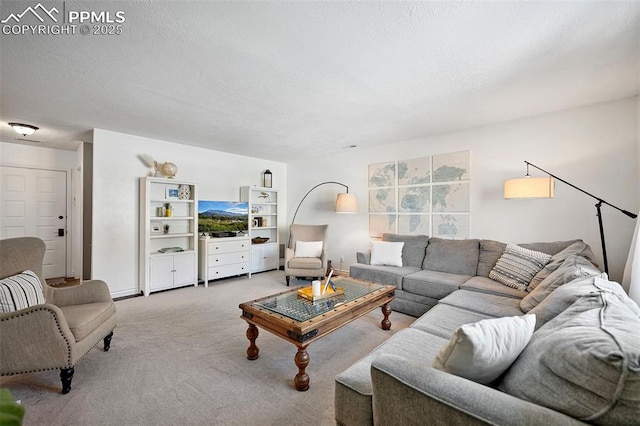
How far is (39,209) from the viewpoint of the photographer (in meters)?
4.61

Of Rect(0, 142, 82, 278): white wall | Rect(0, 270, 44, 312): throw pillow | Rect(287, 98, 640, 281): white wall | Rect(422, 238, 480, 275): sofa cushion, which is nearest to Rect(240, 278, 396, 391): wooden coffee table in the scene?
Rect(422, 238, 480, 275): sofa cushion

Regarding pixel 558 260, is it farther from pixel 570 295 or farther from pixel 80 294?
pixel 80 294

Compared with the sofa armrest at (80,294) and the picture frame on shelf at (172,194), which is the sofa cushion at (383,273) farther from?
the picture frame on shelf at (172,194)

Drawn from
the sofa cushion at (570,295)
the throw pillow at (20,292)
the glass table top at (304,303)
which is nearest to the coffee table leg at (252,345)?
the glass table top at (304,303)

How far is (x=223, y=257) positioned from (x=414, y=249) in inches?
126

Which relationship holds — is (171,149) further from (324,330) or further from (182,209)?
(324,330)

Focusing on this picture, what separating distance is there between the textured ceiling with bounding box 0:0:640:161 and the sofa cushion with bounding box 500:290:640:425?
169 cm

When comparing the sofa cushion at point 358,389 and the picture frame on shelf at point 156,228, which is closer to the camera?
the sofa cushion at point 358,389

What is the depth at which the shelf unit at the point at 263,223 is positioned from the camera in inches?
208

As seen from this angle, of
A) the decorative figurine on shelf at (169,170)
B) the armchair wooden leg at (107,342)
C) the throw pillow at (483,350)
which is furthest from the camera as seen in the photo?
the decorative figurine on shelf at (169,170)

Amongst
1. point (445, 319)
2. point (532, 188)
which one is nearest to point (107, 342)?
point (445, 319)

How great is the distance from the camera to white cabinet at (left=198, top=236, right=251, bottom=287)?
4.44 m

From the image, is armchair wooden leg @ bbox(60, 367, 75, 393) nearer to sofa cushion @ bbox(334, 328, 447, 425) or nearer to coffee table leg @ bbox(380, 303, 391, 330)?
sofa cushion @ bbox(334, 328, 447, 425)

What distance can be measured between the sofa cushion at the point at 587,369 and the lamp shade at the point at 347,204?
3.51 metres
